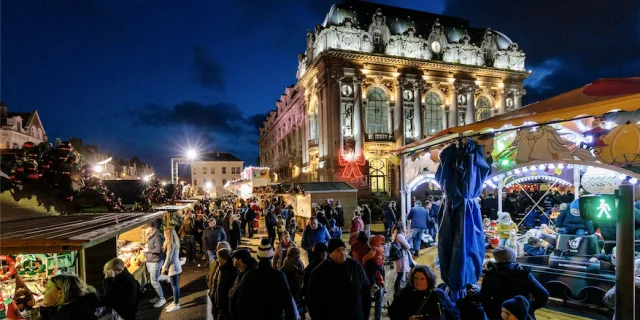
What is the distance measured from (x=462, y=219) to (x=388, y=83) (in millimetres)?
28772

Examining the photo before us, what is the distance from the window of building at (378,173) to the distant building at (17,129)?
107ft

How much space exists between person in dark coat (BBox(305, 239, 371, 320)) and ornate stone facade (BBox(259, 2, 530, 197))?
24.4 m

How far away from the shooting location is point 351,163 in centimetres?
2836

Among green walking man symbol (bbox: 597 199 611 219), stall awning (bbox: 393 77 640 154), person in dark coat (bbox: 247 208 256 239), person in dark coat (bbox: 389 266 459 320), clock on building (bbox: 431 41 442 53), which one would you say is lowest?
person in dark coat (bbox: 247 208 256 239)

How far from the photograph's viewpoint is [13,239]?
14.1 feet

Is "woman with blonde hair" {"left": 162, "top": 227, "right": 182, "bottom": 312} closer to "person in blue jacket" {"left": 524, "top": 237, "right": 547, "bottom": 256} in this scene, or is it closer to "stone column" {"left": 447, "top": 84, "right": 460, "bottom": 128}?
"person in blue jacket" {"left": 524, "top": 237, "right": 547, "bottom": 256}

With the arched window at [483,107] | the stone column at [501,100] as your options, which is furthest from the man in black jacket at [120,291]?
the stone column at [501,100]

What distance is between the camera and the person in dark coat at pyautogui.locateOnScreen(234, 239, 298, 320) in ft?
12.6

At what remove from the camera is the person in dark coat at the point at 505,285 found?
12.8 feet

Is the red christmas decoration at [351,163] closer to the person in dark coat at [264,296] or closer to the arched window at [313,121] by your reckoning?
the arched window at [313,121]

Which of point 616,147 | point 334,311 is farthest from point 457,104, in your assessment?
point 334,311

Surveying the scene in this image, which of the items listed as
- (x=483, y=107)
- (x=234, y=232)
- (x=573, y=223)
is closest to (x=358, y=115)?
(x=483, y=107)

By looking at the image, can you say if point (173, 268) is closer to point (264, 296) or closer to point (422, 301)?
point (264, 296)

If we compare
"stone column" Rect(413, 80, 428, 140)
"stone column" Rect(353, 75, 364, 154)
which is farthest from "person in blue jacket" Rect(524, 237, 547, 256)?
"stone column" Rect(413, 80, 428, 140)
